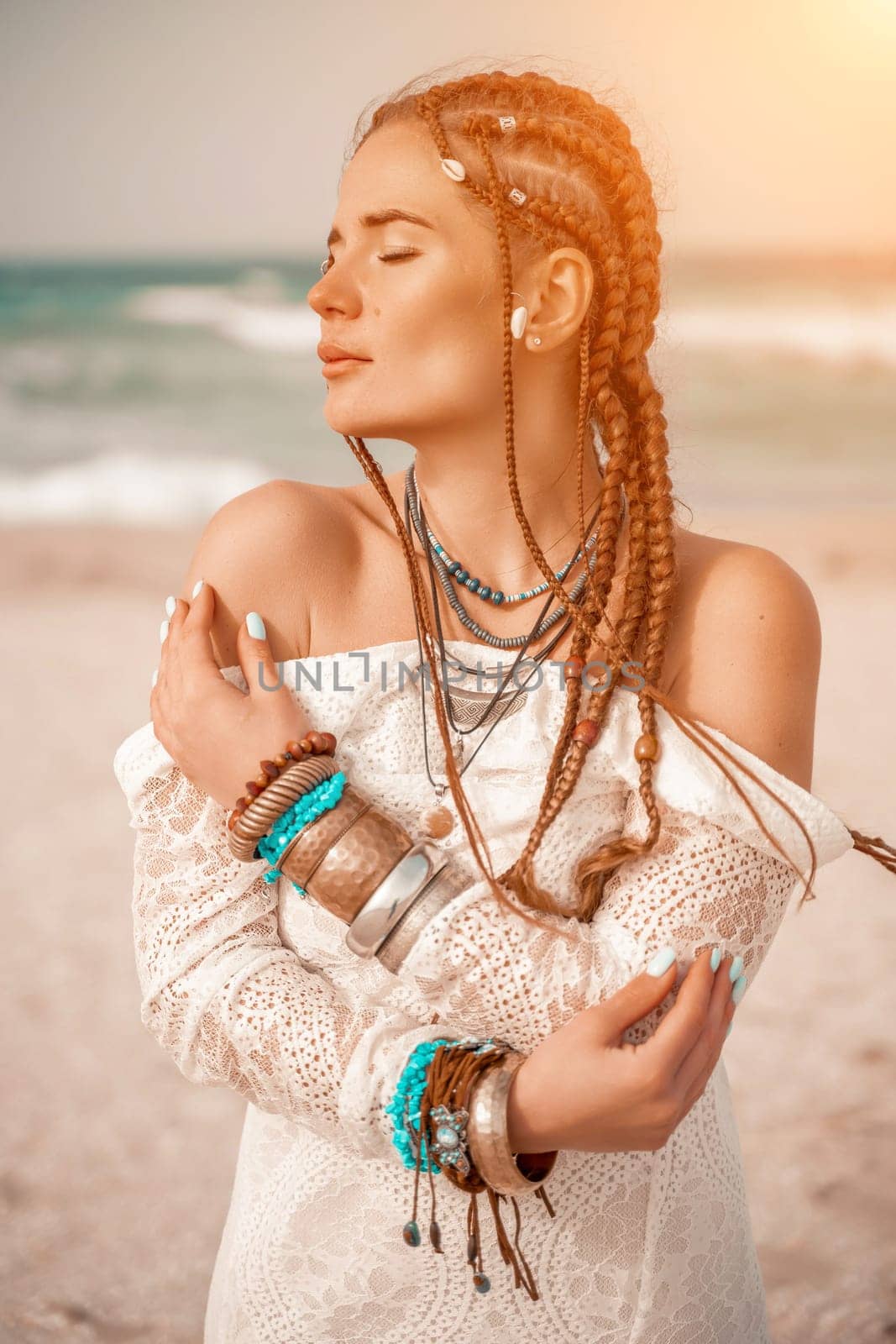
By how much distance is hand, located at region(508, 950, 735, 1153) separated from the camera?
1130mm

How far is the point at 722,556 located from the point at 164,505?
8.27m

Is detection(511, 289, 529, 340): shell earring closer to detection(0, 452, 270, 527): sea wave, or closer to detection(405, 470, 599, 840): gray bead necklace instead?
detection(405, 470, 599, 840): gray bead necklace

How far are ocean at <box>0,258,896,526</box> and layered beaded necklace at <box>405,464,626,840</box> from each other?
6478 millimetres

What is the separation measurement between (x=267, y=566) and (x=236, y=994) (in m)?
0.44

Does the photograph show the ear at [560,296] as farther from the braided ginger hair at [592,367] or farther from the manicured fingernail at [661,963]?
the manicured fingernail at [661,963]

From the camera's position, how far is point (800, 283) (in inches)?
404

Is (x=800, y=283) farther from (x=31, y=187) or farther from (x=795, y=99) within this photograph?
(x=31, y=187)

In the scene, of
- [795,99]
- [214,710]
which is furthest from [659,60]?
[214,710]

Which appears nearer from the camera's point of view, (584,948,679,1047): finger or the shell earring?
(584,948,679,1047): finger

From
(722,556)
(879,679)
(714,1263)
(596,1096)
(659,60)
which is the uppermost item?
(659,60)

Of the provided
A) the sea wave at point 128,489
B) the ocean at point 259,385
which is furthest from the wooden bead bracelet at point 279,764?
the sea wave at point 128,489

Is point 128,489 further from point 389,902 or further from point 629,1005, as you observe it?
point 629,1005

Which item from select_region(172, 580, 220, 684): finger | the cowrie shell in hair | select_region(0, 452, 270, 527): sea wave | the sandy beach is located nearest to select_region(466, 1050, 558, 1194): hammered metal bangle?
select_region(172, 580, 220, 684): finger

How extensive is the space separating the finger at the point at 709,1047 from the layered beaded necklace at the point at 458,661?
1.03 feet
